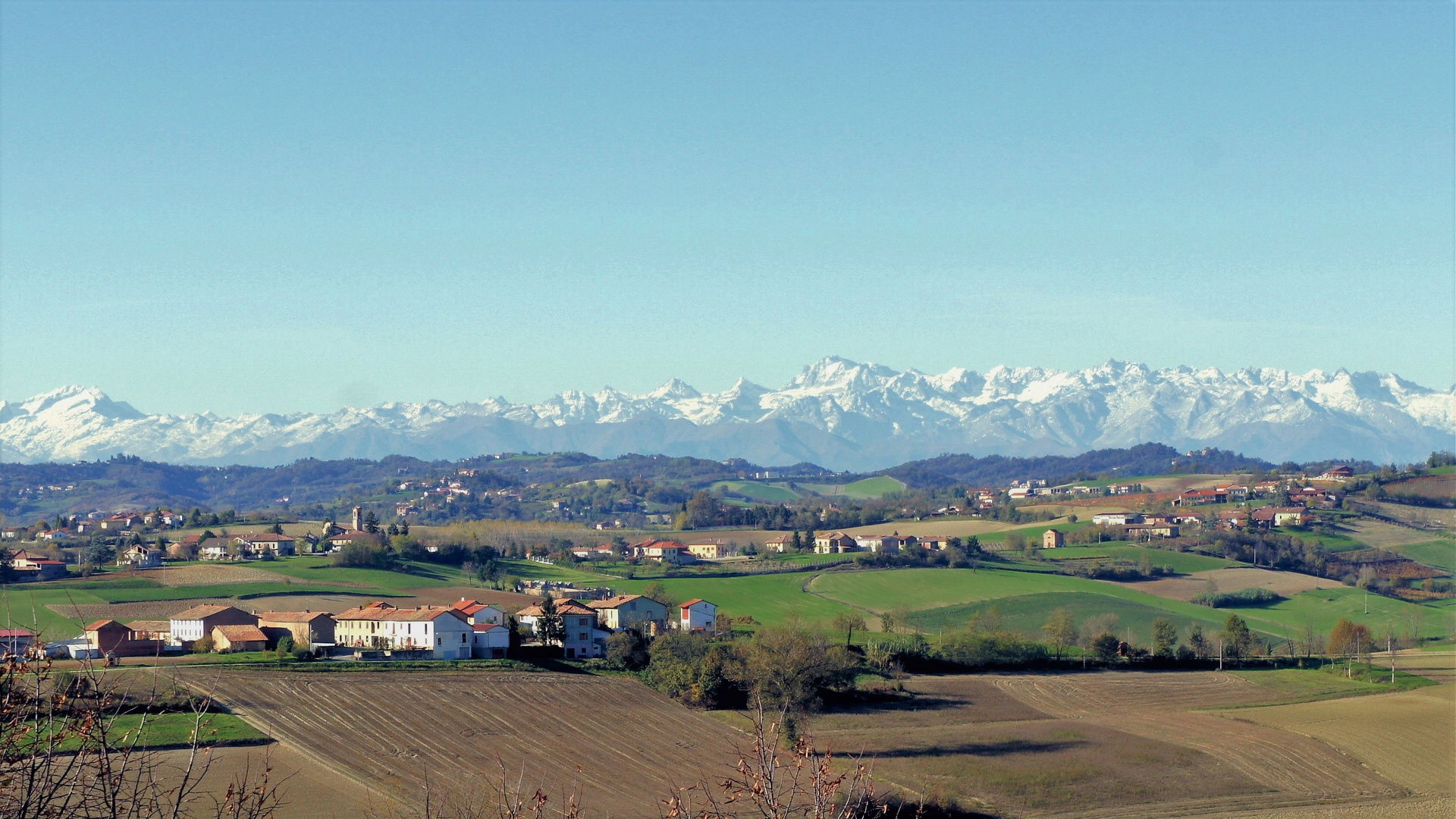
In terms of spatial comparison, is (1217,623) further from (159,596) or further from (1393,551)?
(159,596)

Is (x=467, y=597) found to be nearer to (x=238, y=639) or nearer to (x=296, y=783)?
(x=238, y=639)

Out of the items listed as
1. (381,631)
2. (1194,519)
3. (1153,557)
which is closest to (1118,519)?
(1194,519)

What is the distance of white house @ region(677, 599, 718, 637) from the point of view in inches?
2945

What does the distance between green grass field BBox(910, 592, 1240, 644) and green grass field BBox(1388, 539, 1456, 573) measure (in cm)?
2357

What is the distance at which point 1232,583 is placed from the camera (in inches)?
3853

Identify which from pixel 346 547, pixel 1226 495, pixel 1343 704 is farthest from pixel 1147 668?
pixel 1226 495

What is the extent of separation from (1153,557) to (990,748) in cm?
6731

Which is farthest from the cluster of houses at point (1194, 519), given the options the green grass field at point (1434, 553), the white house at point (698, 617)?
the white house at point (698, 617)

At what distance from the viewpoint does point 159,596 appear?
258 ft

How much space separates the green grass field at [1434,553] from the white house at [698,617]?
56.3 metres

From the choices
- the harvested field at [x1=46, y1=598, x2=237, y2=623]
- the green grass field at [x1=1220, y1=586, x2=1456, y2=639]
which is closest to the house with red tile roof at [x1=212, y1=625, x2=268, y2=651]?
the harvested field at [x1=46, y1=598, x2=237, y2=623]

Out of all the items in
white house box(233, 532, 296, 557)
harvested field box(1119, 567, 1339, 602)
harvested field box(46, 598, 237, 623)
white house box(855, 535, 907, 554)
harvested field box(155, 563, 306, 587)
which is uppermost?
white house box(233, 532, 296, 557)

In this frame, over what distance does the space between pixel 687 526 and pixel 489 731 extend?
12355 cm

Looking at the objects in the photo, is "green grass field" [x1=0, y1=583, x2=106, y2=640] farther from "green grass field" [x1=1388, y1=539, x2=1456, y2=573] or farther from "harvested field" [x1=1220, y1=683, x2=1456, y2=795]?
"green grass field" [x1=1388, y1=539, x2=1456, y2=573]
